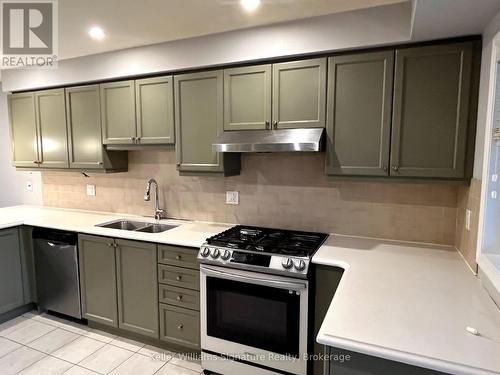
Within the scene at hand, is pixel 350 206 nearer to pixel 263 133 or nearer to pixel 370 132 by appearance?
pixel 370 132

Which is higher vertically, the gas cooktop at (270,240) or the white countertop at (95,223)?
the gas cooktop at (270,240)

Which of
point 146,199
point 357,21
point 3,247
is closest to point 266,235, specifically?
point 146,199

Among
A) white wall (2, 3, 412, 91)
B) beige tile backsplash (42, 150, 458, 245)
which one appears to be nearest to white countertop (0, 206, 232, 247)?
beige tile backsplash (42, 150, 458, 245)

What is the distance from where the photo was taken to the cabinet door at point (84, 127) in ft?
9.87

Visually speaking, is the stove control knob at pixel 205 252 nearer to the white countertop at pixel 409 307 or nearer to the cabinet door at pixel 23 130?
the white countertop at pixel 409 307

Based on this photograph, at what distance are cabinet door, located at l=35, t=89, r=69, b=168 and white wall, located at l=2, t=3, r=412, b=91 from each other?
0.17 meters

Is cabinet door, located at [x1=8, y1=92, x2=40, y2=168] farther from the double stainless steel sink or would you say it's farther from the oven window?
the oven window

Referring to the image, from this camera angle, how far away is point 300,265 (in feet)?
6.40

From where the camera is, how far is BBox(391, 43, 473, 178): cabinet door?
73.9 inches

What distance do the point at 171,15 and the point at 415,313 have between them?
7.13 ft

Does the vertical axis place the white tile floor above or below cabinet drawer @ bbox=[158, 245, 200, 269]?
below

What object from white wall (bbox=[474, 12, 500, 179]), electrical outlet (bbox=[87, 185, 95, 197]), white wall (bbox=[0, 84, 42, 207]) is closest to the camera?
white wall (bbox=[474, 12, 500, 179])

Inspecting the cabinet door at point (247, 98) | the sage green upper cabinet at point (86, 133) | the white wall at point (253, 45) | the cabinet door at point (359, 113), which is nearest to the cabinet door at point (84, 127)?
the sage green upper cabinet at point (86, 133)

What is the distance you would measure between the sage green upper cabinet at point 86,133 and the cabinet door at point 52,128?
0.28 feet
